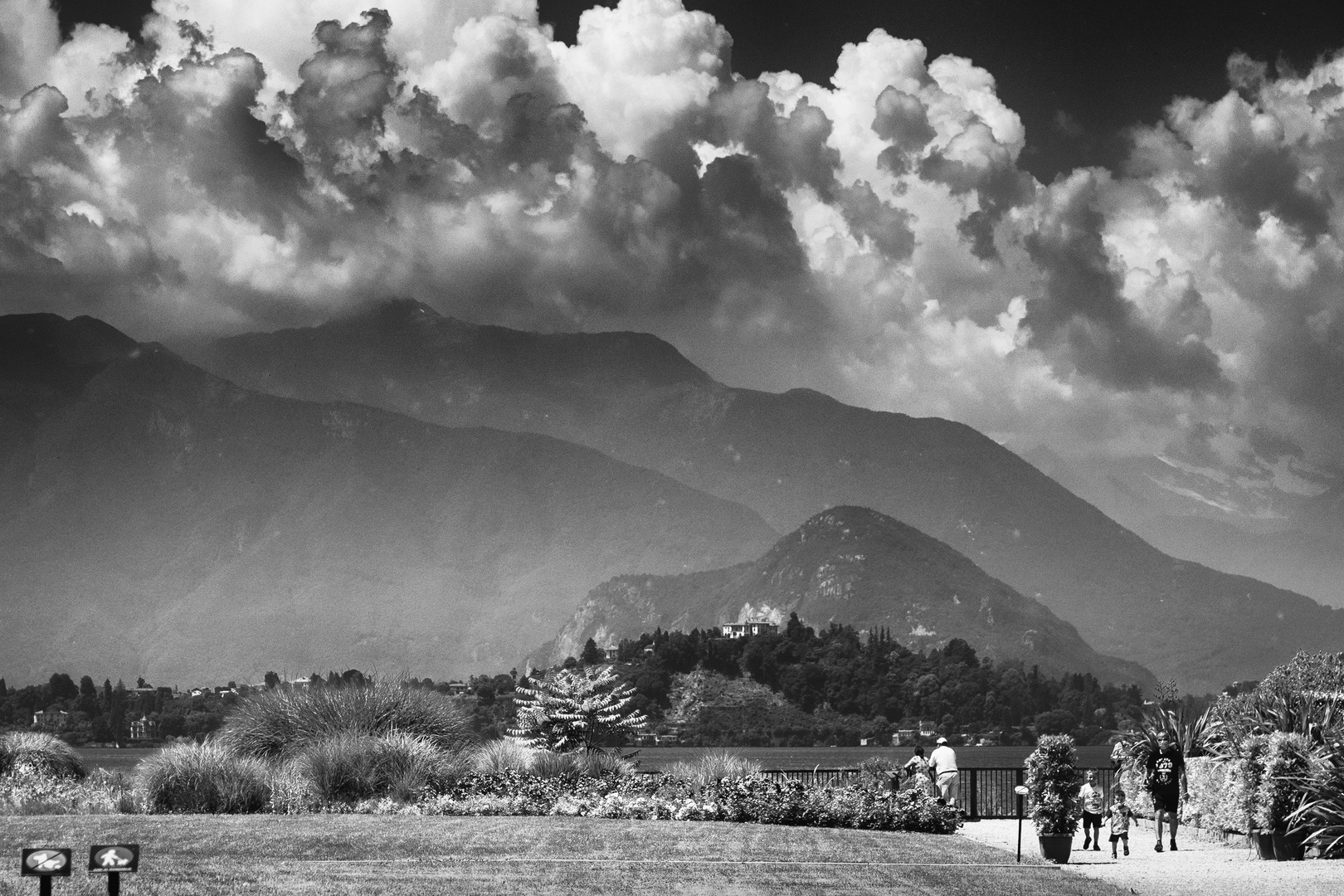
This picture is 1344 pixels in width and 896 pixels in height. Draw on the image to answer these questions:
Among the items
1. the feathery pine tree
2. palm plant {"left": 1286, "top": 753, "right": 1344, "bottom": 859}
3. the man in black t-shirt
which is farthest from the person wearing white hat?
the feathery pine tree

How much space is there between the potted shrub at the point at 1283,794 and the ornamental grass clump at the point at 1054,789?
2.76 m

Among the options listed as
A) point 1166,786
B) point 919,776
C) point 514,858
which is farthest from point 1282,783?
point 514,858

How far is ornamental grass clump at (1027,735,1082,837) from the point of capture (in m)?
27.3

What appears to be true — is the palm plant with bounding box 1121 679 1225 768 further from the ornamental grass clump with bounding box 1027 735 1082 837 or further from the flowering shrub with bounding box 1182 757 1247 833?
the ornamental grass clump with bounding box 1027 735 1082 837

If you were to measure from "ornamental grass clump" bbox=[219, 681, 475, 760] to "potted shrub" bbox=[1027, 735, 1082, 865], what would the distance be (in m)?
15.5

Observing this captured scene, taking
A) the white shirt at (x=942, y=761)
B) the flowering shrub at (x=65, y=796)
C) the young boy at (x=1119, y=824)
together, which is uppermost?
the white shirt at (x=942, y=761)

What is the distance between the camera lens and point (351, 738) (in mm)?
35750

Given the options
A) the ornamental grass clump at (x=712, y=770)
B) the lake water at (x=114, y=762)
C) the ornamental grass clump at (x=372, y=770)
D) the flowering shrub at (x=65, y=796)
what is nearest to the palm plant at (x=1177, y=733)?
the ornamental grass clump at (x=712, y=770)

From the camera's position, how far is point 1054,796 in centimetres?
2727

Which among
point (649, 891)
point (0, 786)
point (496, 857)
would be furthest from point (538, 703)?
point (649, 891)

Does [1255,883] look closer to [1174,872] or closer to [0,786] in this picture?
[1174,872]

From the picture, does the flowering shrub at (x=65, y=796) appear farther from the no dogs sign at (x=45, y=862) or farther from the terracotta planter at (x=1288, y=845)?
the terracotta planter at (x=1288, y=845)

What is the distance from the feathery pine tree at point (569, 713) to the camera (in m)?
42.8

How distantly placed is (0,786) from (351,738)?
7.08 m
